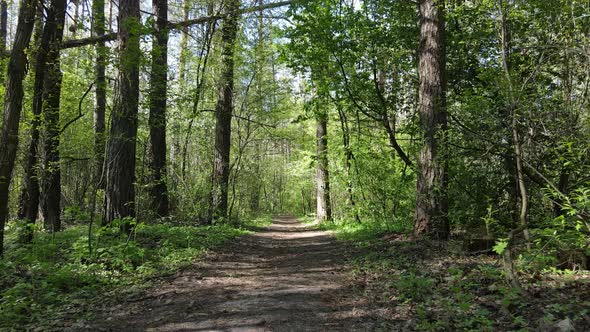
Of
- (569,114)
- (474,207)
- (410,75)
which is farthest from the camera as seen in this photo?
(410,75)

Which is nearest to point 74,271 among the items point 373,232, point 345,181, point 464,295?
point 464,295

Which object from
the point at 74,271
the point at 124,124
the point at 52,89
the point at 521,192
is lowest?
the point at 74,271

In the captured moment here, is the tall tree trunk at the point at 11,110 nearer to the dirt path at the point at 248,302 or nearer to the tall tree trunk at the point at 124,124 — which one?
the tall tree trunk at the point at 124,124

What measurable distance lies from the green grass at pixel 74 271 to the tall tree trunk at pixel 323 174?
9554mm

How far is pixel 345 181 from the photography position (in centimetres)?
1475

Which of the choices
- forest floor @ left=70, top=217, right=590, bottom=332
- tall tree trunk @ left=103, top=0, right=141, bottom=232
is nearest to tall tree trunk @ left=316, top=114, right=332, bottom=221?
tall tree trunk @ left=103, top=0, right=141, bottom=232

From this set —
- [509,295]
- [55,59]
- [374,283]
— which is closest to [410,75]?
[374,283]

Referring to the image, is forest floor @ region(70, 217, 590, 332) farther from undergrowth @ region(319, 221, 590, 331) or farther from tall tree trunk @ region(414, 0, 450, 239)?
tall tree trunk @ region(414, 0, 450, 239)

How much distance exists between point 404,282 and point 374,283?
91cm

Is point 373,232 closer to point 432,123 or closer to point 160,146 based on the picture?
point 432,123

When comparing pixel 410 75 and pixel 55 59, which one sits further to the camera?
pixel 410 75

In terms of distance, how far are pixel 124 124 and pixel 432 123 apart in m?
6.49

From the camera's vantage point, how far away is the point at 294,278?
6.78m

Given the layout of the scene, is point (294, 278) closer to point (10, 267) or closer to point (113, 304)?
point (113, 304)
